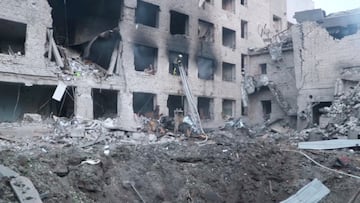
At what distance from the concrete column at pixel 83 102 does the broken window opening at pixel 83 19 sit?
370 centimetres

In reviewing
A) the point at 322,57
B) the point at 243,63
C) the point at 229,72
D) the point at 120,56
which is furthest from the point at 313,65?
the point at 120,56

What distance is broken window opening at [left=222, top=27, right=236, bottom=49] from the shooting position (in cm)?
2706

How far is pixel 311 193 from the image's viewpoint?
8.60 metres

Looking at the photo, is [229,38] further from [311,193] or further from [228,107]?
[311,193]

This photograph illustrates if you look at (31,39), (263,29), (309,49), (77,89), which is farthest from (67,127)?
(263,29)

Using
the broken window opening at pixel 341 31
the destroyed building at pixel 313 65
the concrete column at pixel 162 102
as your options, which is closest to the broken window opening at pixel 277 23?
the destroyed building at pixel 313 65

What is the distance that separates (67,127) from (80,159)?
22.5 feet

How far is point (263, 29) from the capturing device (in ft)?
98.6

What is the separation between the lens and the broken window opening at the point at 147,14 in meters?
21.2

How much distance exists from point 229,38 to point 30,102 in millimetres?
14881

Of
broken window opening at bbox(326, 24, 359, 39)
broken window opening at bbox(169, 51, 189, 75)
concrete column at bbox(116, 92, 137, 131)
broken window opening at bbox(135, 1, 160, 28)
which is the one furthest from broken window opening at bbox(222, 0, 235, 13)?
concrete column at bbox(116, 92, 137, 131)

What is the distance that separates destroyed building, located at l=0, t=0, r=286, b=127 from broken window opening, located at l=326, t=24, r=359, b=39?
680 centimetres

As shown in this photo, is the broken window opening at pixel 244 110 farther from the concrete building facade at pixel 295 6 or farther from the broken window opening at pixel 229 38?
the concrete building facade at pixel 295 6

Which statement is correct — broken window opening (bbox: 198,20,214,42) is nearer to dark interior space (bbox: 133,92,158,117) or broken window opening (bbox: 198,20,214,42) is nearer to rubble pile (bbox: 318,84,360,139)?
dark interior space (bbox: 133,92,158,117)
